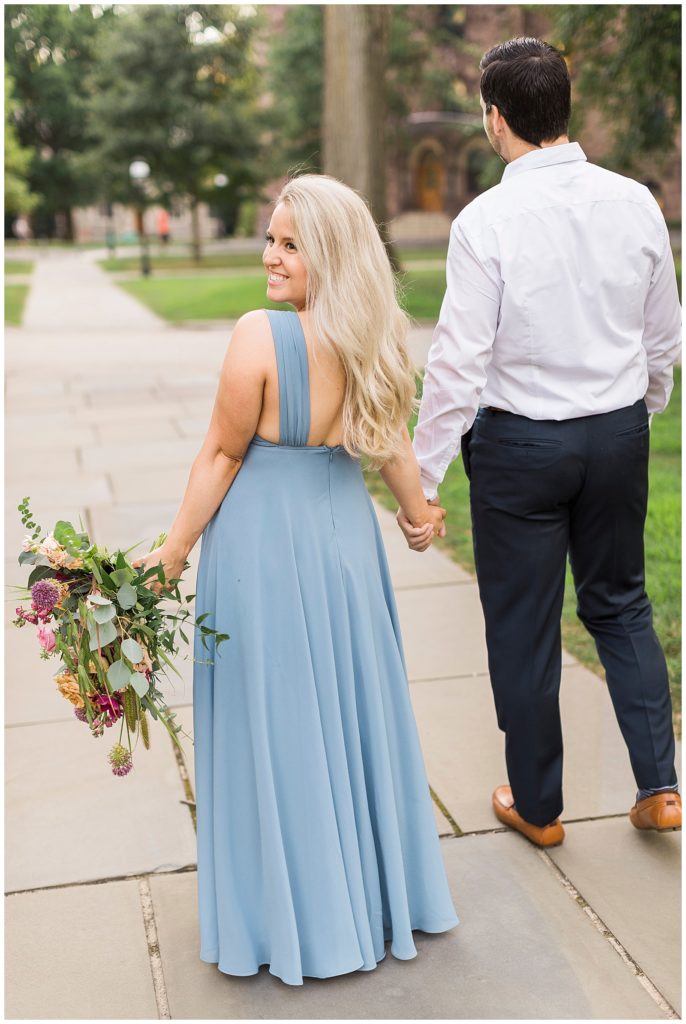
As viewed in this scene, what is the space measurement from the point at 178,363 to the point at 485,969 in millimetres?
13115

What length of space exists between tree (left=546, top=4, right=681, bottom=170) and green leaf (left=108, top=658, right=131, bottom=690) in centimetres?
1129

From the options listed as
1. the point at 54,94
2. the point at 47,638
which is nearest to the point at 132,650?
the point at 47,638

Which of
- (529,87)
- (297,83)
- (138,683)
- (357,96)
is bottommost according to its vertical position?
(138,683)

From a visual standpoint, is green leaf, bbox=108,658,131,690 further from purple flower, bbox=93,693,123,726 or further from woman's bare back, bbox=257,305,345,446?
woman's bare back, bbox=257,305,345,446

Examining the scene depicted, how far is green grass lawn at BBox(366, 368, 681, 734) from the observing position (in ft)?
16.7

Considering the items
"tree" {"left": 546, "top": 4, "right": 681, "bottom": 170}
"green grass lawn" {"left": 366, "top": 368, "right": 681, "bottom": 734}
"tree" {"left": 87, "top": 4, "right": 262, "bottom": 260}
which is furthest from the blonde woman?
"tree" {"left": 87, "top": 4, "right": 262, "bottom": 260}

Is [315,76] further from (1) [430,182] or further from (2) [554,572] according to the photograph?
(2) [554,572]

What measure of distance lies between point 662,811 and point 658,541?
333 cm

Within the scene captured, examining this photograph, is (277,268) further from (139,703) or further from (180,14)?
(180,14)

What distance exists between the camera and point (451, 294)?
2922 millimetres

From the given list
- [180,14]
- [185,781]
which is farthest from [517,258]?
[180,14]

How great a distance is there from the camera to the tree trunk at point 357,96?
671 inches

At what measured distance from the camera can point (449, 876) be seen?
10.9 feet

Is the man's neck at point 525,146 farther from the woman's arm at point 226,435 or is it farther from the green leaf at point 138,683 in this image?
the green leaf at point 138,683
